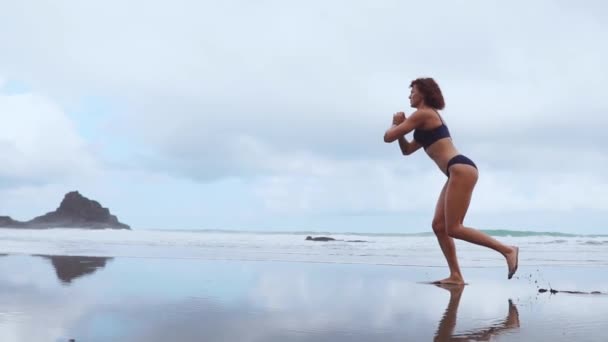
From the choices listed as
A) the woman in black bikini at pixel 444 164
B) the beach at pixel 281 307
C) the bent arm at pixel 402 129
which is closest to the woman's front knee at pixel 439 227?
the woman in black bikini at pixel 444 164

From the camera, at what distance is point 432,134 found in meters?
4.98

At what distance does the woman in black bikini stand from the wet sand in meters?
0.36

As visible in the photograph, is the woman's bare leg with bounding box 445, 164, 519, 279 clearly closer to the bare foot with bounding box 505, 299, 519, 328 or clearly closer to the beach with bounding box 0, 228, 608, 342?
the beach with bounding box 0, 228, 608, 342

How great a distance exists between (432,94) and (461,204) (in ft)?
3.08

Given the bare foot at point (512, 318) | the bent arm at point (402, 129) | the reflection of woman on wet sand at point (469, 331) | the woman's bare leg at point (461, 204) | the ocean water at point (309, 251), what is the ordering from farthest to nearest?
the ocean water at point (309, 251)
the bent arm at point (402, 129)
the woman's bare leg at point (461, 204)
the bare foot at point (512, 318)
the reflection of woman on wet sand at point (469, 331)

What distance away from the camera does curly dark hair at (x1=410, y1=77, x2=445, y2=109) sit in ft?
16.7

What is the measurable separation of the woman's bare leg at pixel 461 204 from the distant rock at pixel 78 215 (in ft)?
134

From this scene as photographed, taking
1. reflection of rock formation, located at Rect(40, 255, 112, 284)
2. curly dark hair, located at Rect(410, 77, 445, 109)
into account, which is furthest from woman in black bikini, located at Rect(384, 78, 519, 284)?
reflection of rock formation, located at Rect(40, 255, 112, 284)

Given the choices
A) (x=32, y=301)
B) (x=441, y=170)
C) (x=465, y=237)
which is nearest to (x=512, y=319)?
(x=465, y=237)

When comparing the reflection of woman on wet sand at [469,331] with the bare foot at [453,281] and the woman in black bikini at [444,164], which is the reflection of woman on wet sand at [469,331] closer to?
the woman in black bikini at [444,164]

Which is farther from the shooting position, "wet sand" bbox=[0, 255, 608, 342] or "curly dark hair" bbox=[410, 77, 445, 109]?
"curly dark hair" bbox=[410, 77, 445, 109]

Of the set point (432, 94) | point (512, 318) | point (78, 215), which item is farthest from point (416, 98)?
point (78, 215)

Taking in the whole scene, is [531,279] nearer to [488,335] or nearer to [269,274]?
[269,274]

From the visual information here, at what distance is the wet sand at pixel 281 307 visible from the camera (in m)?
2.75
